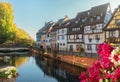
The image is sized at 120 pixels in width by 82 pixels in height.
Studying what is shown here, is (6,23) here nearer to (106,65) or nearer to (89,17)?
(89,17)

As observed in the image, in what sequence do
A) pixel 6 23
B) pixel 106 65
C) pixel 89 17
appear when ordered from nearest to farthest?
pixel 106 65
pixel 89 17
pixel 6 23

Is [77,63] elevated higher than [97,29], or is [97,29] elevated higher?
[97,29]

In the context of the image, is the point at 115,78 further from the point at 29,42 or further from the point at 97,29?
the point at 29,42

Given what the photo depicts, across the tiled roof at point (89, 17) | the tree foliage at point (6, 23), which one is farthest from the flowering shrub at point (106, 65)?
the tree foliage at point (6, 23)

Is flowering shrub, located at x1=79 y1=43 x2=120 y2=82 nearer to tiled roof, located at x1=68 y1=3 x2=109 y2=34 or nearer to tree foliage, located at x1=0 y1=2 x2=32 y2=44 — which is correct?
tiled roof, located at x1=68 y1=3 x2=109 y2=34

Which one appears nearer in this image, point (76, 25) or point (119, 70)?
point (119, 70)

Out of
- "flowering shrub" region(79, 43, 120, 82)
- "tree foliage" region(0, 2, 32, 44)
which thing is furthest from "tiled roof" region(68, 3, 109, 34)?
"flowering shrub" region(79, 43, 120, 82)

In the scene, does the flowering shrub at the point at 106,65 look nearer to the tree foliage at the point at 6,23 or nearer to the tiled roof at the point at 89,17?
the tiled roof at the point at 89,17

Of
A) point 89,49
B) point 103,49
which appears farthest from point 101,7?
point 103,49

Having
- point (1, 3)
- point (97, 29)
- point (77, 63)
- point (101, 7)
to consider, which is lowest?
point (77, 63)

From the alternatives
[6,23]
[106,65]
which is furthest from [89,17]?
[106,65]

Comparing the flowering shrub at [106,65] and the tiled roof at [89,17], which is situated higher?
the tiled roof at [89,17]

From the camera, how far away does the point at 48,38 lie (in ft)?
264

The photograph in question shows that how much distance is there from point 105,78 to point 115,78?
39 cm
